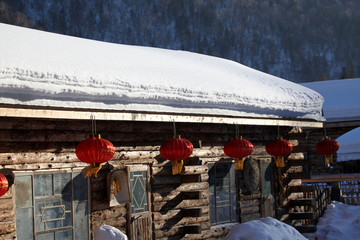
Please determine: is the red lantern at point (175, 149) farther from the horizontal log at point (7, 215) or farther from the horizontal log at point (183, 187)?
the horizontal log at point (7, 215)

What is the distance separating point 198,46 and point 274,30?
1673cm

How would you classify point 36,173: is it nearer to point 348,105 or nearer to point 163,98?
point 163,98

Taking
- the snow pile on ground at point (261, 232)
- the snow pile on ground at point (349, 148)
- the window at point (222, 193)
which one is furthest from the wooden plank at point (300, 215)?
the snow pile on ground at point (349, 148)

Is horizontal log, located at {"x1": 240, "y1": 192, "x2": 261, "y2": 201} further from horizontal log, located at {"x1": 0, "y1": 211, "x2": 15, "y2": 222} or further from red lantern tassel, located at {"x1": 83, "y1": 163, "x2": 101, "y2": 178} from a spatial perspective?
horizontal log, located at {"x1": 0, "y1": 211, "x2": 15, "y2": 222}

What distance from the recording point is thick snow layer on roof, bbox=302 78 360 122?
2673cm

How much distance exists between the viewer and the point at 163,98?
8734mm

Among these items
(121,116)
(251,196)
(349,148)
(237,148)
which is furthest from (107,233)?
(349,148)

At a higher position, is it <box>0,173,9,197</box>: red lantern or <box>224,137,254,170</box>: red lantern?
<box>224,137,254,170</box>: red lantern

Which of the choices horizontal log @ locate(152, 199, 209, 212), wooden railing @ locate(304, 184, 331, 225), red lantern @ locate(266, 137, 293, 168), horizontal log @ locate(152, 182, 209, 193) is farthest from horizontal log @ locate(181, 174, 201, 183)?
wooden railing @ locate(304, 184, 331, 225)

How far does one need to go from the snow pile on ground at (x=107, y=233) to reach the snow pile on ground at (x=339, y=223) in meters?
6.76

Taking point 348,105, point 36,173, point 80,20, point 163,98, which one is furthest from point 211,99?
point 80,20

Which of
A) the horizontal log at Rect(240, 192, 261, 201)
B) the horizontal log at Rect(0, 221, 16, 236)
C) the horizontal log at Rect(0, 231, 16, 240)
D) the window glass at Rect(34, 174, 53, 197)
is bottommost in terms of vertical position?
the horizontal log at Rect(240, 192, 261, 201)

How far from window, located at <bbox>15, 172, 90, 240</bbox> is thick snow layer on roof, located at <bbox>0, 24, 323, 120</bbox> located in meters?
1.30

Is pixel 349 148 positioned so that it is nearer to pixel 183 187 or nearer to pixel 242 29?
pixel 183 187
